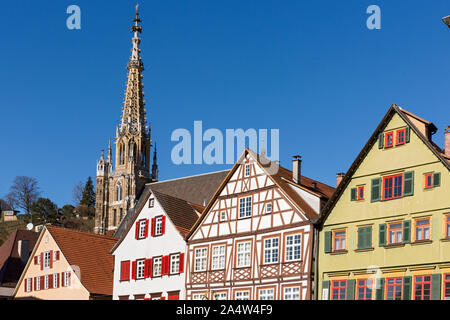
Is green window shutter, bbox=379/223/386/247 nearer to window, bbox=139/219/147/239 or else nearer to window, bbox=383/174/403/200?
window, bbox=383/174/403/200

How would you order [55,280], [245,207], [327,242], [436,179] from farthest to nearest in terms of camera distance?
[55,280], [245,207], [327,242], [436,179]

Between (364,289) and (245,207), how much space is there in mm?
8865

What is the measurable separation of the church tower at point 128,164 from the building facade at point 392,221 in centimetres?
9141

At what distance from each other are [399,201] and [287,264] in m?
6.80

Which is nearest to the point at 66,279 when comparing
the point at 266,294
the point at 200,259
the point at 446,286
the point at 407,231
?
the point at 200,259

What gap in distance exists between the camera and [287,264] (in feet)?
139

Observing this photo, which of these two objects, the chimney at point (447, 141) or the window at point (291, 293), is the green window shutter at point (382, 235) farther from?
the window at point (291, 293)

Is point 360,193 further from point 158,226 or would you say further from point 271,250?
point 158,226

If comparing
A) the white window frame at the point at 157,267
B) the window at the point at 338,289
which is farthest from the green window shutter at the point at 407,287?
the white window frame at the point at 157,267

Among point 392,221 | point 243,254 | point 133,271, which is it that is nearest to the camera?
point 392,221

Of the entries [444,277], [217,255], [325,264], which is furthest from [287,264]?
[444,277]

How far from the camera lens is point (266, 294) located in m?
42.9

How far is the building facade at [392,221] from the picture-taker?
1460 inches
